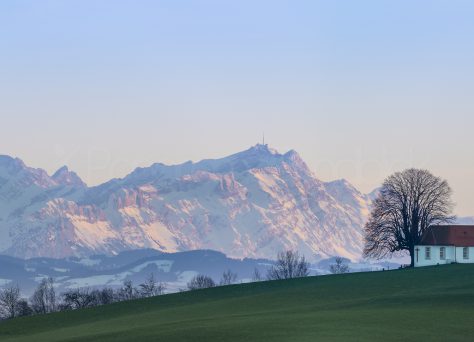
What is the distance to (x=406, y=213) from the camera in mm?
151500

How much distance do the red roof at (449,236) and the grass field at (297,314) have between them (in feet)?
46.7

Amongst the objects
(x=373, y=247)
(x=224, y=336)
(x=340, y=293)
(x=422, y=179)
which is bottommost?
(x=224, y=336)

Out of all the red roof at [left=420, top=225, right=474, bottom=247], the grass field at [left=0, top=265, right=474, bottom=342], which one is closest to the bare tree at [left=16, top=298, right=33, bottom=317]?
the grass field at [left=0, top=265, right=474, bottom=342]

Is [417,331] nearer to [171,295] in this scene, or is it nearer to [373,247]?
[171,295]

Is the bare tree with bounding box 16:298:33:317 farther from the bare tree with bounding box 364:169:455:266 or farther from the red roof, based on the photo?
the red roof

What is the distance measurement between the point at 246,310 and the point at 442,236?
54.0 metres

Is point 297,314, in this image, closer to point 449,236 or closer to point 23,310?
point 449,236

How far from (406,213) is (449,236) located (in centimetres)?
865

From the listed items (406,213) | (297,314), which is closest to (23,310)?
(406,213)

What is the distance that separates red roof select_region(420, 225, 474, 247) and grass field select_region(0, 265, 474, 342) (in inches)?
561

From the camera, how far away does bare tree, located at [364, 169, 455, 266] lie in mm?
150875

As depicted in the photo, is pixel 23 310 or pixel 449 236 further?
pixel 23 310

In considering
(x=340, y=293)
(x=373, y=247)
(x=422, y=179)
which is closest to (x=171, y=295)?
(x=340, y=293)

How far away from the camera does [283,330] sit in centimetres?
7444
